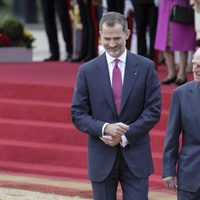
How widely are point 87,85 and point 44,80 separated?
4995 millimetres

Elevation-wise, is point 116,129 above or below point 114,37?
below

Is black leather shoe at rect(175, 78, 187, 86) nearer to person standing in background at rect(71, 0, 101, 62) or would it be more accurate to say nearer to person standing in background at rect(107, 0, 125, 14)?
person standing in background at rect(107, 0, 125, 14)

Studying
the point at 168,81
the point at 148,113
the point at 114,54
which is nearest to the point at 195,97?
the point at 148,113

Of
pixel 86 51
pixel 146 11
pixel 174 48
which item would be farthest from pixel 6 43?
pixel 174 48

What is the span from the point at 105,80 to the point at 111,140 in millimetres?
417

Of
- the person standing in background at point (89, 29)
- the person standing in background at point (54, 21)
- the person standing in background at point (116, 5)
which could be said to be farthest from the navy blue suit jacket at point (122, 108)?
the person standing in background at point (54, 21)

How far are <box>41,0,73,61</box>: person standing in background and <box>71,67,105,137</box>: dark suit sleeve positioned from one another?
7.73 meters

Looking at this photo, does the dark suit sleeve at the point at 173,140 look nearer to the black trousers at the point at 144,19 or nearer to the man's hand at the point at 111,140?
the man's hand at the point at 111,140

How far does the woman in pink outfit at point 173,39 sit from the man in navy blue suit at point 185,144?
15.2 feet

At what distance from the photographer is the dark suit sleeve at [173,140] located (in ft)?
18.1

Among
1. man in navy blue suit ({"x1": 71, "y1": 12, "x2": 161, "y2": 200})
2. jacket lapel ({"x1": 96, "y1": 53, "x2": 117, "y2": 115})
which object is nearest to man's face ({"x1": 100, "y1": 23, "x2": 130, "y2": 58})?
man in navy blue suit ({"x1": 71, "y1": 12, "x2": 161, "y2": 200})

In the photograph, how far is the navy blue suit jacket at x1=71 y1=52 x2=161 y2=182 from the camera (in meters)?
5.76

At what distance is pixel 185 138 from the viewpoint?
5.54 m

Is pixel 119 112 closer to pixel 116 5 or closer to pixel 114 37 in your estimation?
pixel 114 37
